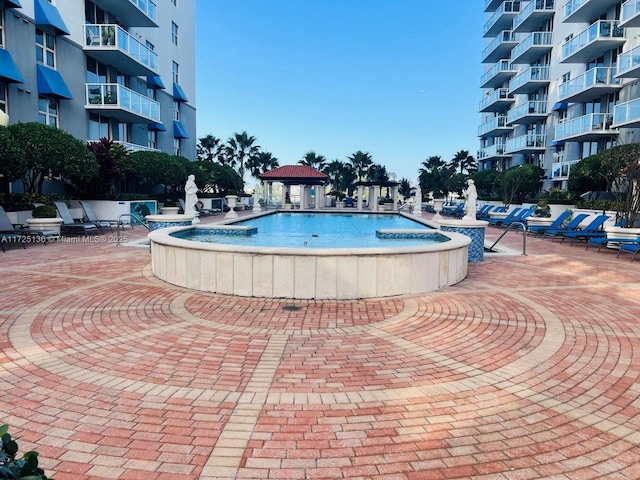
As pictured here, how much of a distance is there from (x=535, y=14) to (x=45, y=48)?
113ft

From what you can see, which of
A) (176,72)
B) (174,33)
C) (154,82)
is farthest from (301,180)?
(174,33)

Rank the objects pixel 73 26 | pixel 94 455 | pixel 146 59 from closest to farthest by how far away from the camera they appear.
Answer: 1. pixel 94 455
2. pixel 73 26
3. pixel 146 59

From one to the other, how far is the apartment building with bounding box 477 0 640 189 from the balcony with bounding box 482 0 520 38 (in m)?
0.09

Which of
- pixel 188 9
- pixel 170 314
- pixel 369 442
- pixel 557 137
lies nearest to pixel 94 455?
pixel 369 442

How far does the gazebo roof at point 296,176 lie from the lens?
129ft

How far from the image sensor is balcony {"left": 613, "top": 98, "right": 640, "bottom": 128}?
819 inches

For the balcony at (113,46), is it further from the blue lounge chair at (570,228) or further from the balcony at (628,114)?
the balcony at (628,114)

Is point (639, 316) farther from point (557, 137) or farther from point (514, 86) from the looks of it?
point (514, 86)

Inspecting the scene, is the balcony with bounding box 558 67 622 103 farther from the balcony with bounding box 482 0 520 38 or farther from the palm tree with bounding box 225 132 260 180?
the palm tree with bounding box 225 132 260 180

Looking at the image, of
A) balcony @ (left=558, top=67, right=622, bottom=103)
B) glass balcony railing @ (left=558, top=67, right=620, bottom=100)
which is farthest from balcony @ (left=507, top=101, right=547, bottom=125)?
glass balcony railing @ (left=558, top=67, right=620, bottom=100)

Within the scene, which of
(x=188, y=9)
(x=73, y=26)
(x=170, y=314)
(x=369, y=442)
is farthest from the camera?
(x=188, y=9)

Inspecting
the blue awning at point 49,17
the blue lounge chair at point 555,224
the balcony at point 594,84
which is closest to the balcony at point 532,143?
the balcony at point 594,84

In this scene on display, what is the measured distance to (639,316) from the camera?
21.8 feet

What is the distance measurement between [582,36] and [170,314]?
30300 mm
